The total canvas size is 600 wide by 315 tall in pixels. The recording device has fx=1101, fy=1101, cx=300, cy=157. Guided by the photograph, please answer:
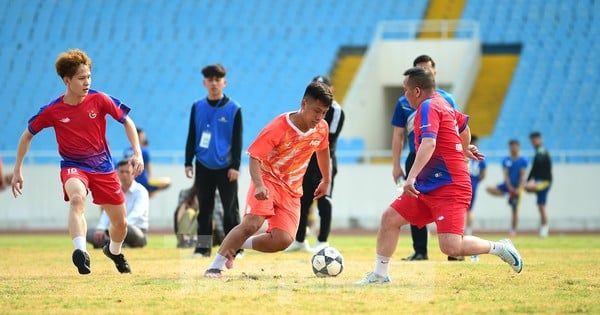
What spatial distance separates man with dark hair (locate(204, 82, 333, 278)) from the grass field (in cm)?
39

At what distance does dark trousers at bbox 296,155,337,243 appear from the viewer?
1521 centimetres

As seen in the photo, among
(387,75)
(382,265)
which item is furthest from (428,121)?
(387,75)

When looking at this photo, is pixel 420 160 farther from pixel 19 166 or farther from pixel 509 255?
pixel 19 166

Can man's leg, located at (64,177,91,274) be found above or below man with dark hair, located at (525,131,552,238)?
below

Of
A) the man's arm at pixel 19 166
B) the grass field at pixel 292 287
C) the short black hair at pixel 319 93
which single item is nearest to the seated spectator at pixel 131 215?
Answer: the grass field at pixel 292 287

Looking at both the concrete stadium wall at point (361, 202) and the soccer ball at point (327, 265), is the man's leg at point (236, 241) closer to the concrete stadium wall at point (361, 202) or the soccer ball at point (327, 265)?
the soccer ball at point (327, 265)

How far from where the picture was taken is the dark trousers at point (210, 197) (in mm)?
14352

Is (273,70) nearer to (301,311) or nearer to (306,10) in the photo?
(306,10)

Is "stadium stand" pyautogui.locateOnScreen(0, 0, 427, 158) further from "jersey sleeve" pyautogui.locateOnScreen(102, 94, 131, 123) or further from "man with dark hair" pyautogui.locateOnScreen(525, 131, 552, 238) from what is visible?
"jersey sleeve" pyautogui.locateOnScreen(102, 94, 131, 123)

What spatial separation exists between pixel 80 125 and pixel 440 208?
3.82 metres

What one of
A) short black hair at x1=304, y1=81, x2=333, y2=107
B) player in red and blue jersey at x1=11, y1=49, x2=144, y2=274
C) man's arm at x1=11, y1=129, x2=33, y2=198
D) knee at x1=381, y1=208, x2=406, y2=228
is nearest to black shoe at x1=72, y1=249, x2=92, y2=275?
player in red and blue jersey at x1=11, y1=49, x2=144, y2=274

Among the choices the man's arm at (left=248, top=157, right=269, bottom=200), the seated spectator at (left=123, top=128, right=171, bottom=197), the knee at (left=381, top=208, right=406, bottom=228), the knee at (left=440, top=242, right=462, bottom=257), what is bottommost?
the knee at (left=440, top=242, right=462, bottom=257)

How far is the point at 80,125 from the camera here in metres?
11.3

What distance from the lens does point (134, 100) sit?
32562 mm
